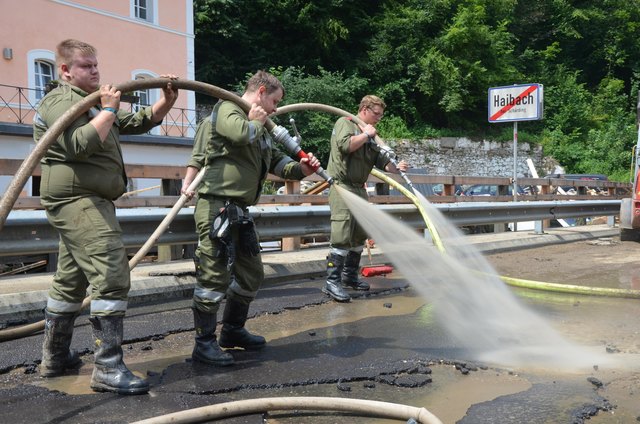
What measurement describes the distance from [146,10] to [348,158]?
22.0 metres

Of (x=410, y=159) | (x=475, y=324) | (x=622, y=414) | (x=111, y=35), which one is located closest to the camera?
(x=622, y=414)

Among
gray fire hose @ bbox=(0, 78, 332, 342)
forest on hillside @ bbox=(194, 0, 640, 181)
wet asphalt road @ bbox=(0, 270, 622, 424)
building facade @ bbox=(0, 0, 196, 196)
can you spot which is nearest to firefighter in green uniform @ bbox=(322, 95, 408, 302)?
wet asphalt road @ bbox=(0, 270, 622, 424)

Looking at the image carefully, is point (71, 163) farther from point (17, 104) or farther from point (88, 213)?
point (17, 104)

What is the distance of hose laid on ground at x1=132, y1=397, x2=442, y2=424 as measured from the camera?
305 centimetres

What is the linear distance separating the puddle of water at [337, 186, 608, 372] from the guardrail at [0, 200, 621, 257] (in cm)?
150

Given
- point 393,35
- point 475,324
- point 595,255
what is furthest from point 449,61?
point 475,324

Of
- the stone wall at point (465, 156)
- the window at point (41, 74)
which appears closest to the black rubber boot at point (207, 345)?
the window at point (41, 74)

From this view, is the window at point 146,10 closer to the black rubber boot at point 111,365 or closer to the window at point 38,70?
the window at point 38,70

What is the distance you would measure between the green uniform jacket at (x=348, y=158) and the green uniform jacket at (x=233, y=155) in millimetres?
2022

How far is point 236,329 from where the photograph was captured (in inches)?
182

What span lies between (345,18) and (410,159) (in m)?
7.56

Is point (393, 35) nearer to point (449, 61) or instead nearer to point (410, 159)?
point (449, 61)

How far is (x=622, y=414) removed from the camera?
3.34 m

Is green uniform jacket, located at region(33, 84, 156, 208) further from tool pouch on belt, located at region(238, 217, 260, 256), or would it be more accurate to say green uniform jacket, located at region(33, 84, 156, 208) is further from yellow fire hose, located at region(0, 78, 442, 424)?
tool pouch on belt, located at region(238, 217, 260, 256)
